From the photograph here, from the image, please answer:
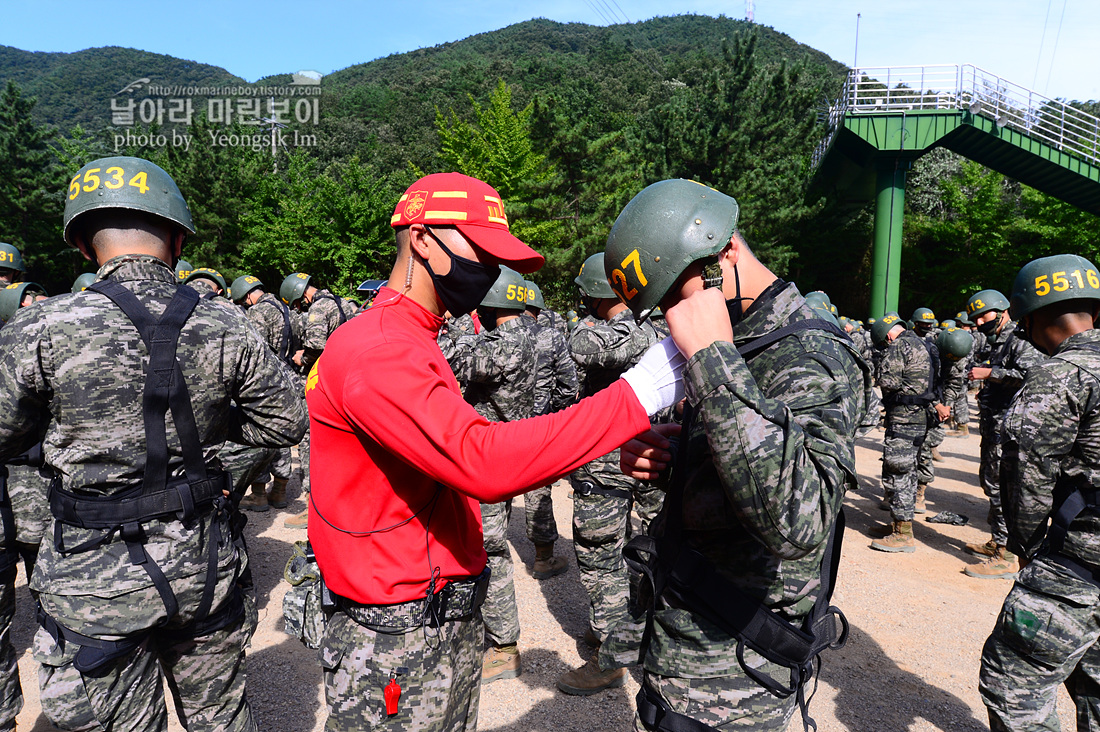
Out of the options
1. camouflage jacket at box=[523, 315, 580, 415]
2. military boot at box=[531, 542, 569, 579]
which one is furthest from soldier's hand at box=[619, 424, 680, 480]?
camouflage jacket at box=[523, 315, 580, 415]

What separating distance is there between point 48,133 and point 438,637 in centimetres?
4434

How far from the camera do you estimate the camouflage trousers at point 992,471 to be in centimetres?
706

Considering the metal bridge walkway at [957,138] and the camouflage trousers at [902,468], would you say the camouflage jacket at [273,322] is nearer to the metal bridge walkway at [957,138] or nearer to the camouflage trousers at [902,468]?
the camouflage trousers at [902,468]

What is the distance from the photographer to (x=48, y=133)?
34.6 m

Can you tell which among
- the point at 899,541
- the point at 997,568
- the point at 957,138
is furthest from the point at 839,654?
the point at 957,138

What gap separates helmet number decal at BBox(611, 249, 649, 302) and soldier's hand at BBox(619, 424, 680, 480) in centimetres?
45

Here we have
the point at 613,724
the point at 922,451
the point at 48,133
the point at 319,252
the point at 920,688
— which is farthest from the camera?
the point at 48,133

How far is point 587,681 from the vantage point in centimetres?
457

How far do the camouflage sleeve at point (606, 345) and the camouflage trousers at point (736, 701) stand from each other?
120 inches

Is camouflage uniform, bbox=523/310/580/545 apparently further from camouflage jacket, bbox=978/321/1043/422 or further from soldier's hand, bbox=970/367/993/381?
camouflage jacket, bbox=978/321/1043/422

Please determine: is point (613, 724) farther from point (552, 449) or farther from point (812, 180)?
point (812, 180)

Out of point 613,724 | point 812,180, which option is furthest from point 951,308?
point 613,724

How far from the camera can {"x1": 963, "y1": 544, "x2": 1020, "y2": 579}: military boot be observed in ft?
22.2

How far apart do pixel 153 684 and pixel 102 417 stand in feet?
3.99
